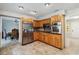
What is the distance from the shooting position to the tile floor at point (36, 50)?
58.5 inches

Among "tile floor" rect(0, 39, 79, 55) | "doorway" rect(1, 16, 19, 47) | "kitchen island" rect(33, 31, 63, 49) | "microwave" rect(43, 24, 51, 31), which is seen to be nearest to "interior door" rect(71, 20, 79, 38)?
"tile floor" rect(0, 39, 79, 55)

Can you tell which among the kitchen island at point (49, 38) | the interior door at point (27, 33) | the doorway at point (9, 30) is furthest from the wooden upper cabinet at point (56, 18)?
the doorway at point (9, 30)

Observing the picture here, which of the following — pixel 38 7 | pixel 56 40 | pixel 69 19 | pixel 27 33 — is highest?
pixel 38 7

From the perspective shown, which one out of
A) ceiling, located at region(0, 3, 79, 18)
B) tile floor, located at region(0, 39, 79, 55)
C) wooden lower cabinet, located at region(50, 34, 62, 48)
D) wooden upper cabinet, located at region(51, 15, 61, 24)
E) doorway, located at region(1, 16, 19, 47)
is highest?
ceiling, located at region(0, 3, 79, 18)

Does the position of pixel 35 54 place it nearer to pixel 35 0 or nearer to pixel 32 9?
pixel 32 9

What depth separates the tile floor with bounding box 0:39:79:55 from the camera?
4.88 feet

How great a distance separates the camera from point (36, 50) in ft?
5.07

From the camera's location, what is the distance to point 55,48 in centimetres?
154

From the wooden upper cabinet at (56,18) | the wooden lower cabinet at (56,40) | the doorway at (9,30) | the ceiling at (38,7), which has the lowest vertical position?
the wooden lower cabinet at (56,40)

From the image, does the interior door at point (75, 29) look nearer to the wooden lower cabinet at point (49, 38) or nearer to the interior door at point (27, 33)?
the wooden lower cabinet at point (49, 38)

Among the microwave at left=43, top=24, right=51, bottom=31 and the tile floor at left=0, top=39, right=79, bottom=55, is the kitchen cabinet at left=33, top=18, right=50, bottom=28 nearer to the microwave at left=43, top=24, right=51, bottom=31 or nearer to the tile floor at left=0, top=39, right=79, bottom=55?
the microwave at left=43, top=24, right=51, bottom=31

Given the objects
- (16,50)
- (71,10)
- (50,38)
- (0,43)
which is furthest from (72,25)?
(0,43)

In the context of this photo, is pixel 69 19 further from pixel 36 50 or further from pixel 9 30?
pixel 9 30

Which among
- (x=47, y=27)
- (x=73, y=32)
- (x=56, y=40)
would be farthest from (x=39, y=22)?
(x=73, y=32)
